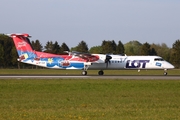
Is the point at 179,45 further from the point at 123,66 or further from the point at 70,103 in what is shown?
the point at 70,103

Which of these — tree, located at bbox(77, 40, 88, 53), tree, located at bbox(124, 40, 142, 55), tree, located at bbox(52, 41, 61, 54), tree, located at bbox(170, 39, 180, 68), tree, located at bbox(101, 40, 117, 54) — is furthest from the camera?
tree, located at bbox(124, 40, 142, 55)

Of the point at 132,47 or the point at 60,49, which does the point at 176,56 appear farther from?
the point at 132,47

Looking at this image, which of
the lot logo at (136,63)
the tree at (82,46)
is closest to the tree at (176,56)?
the tree at (82,46)

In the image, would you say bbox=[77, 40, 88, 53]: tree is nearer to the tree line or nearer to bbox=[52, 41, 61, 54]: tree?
Answer: the tree line

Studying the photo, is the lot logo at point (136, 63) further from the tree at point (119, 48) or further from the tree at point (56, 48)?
the tree at point (119, 48)

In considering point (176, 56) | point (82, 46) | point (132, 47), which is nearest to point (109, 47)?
point (82, 46)

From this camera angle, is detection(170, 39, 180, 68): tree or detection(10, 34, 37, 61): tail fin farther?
detection(170, 39, 180, 68): tree

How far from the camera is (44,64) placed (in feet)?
180

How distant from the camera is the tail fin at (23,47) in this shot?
5597cm

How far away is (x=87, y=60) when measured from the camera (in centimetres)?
5347

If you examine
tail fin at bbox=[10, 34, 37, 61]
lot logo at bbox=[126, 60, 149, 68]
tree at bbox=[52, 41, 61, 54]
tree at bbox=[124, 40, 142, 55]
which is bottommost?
lot logo at bbox=[126, 60, 149, 68]

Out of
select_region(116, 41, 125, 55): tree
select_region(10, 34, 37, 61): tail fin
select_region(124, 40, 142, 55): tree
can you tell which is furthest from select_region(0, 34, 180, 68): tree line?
select_region(10, 34, 37, 61): tail fin

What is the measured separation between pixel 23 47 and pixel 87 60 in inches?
371

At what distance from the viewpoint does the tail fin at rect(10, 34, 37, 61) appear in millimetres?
55969
